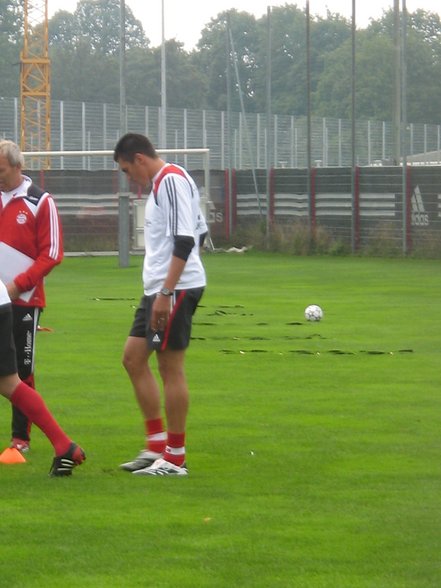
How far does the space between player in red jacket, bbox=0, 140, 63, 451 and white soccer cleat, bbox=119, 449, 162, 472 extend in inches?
34.6

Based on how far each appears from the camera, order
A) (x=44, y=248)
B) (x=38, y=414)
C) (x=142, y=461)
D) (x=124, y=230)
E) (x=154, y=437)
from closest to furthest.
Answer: (x=38, y=414) < (x=142, y=461) < (x=154, y=437) < (x=44, y=248) < (x=124, y=230)

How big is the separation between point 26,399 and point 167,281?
3.25 feet

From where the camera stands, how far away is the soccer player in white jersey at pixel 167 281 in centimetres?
813

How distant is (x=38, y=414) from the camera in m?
8.32

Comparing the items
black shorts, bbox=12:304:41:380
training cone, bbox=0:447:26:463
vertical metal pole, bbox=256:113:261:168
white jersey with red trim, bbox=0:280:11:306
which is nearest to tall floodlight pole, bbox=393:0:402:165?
vertical metal pole, bbox=256:113:261:168

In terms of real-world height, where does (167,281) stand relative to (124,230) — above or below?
above

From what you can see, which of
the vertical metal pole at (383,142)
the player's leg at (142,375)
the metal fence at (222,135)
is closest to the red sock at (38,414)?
the player's leg at (142,375)

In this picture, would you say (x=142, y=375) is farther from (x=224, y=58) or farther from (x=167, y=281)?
(x=224, y=58)

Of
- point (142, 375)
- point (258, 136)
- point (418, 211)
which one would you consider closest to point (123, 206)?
point (418, 211)

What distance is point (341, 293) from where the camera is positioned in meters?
24.0

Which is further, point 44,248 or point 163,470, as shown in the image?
point 44,248

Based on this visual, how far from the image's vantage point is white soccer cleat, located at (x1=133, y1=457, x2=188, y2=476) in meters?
8.43

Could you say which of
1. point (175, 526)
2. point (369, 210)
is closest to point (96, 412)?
point (175, 526)

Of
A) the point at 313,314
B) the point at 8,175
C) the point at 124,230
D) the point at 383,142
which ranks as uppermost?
the point at 383,142
